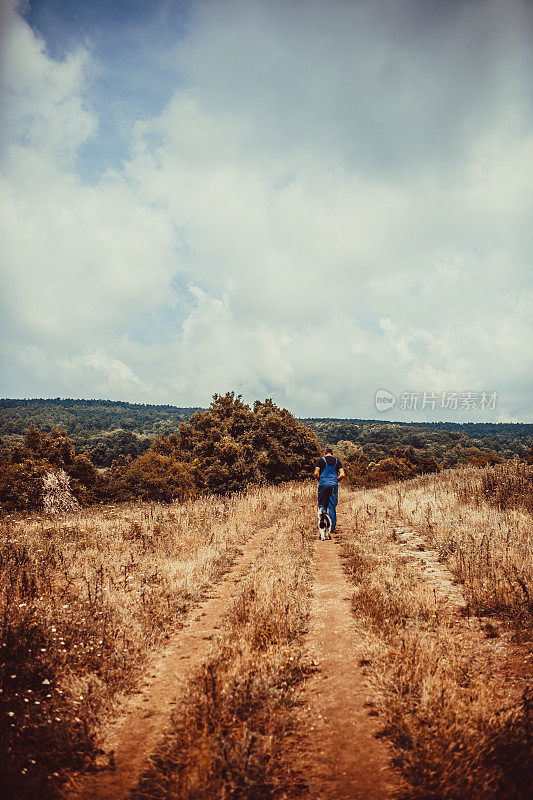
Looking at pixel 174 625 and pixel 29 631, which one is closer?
pixel 29 631

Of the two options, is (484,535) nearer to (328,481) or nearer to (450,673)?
(328,481)

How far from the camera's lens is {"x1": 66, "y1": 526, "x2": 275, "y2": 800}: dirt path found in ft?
9.26

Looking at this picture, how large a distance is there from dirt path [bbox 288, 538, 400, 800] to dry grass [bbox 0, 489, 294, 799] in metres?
1.85

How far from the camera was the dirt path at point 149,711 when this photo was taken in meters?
2.82

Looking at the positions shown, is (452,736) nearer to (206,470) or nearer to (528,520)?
(528,520)

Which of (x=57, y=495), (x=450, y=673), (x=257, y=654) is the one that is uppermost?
(x=450, y=673)

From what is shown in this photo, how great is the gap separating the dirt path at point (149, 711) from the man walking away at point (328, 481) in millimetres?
4669

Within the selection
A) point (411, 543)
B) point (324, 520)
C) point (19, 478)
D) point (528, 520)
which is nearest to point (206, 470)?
point (19, 478)

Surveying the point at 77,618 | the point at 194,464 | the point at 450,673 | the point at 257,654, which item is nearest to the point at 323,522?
the point at 257,654

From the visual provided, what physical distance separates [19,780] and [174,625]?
2.83 m

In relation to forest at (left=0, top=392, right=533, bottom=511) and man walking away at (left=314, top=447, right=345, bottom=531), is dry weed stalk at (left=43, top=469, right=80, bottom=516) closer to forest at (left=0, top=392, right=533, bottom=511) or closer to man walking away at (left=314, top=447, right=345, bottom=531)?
forest at (left=0, top=392, right=533, bottom=511)

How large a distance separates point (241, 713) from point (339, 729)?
86 cm

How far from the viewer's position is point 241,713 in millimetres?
3334

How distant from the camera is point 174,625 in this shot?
5.45m
